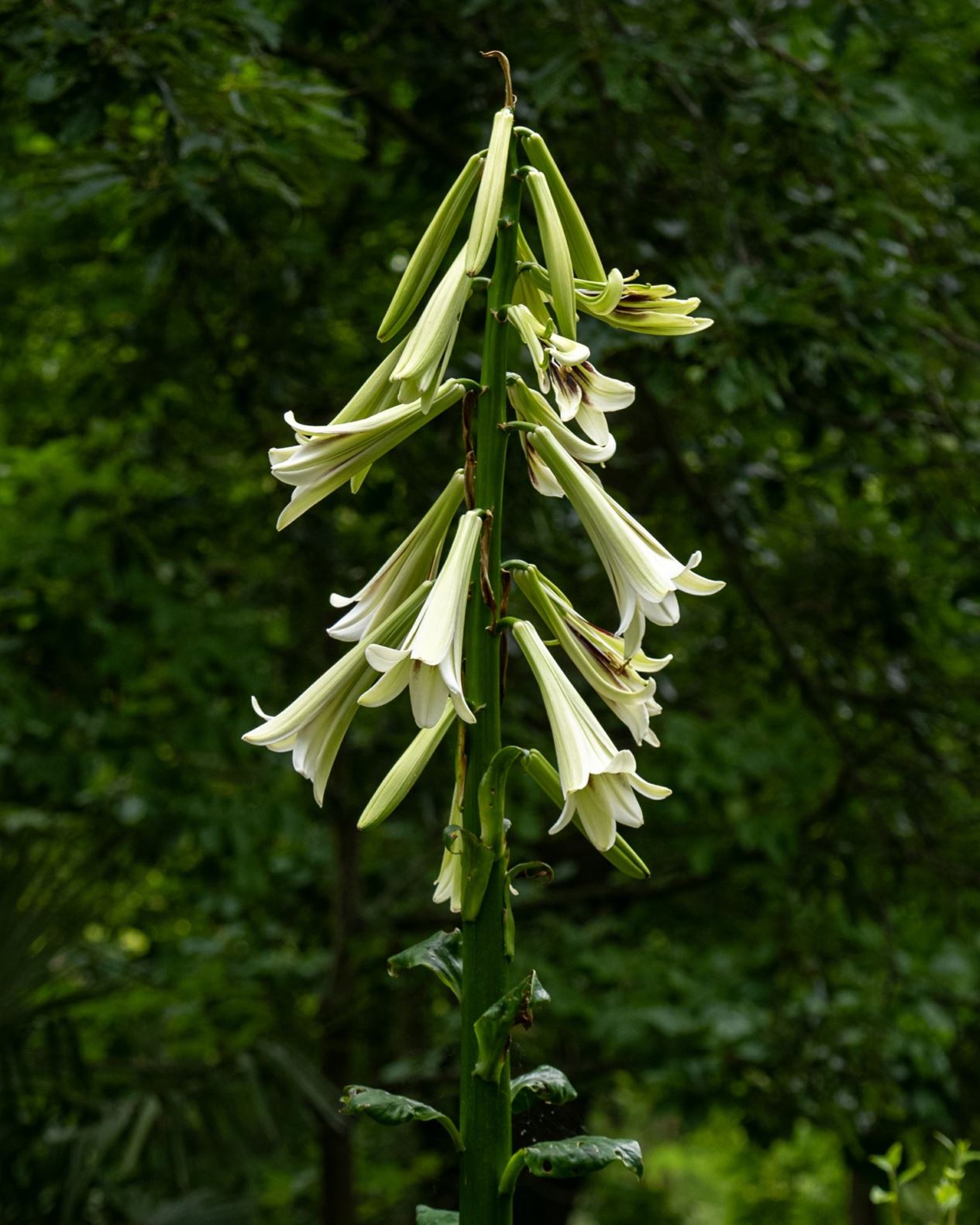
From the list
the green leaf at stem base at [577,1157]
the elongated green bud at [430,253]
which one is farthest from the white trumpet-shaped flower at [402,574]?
the green leaf at stem base at [577,1157]

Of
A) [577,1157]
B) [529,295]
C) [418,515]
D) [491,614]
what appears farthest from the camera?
→ [418,515]

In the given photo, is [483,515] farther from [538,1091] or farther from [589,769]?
[538,1091]

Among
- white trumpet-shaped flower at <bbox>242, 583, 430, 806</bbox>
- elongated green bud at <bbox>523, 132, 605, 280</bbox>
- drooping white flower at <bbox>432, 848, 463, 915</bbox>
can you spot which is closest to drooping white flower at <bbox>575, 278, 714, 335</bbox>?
elongated green bud at <bbox>523, 132, 605, 280</bbox>

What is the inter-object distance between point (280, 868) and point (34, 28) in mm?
4936

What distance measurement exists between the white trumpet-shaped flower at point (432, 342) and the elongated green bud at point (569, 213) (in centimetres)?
19

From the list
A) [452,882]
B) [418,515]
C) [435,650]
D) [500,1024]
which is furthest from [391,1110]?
[418,515]

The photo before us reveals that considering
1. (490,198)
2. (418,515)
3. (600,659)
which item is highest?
(490,198)

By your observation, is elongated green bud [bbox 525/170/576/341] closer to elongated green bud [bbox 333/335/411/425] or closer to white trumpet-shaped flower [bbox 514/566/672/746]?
elongated green bud [bbox 333/335/411/425]

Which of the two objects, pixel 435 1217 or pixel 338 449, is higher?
pixel 338 449

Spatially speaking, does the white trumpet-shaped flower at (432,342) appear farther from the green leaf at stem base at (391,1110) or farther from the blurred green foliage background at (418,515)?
the blurred green foliage background at (418,515)

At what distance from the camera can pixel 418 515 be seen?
15.9 ft

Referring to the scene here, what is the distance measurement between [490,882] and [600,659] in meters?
0.32

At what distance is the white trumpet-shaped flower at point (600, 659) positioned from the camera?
59.7 inches

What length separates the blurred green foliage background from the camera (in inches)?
152
